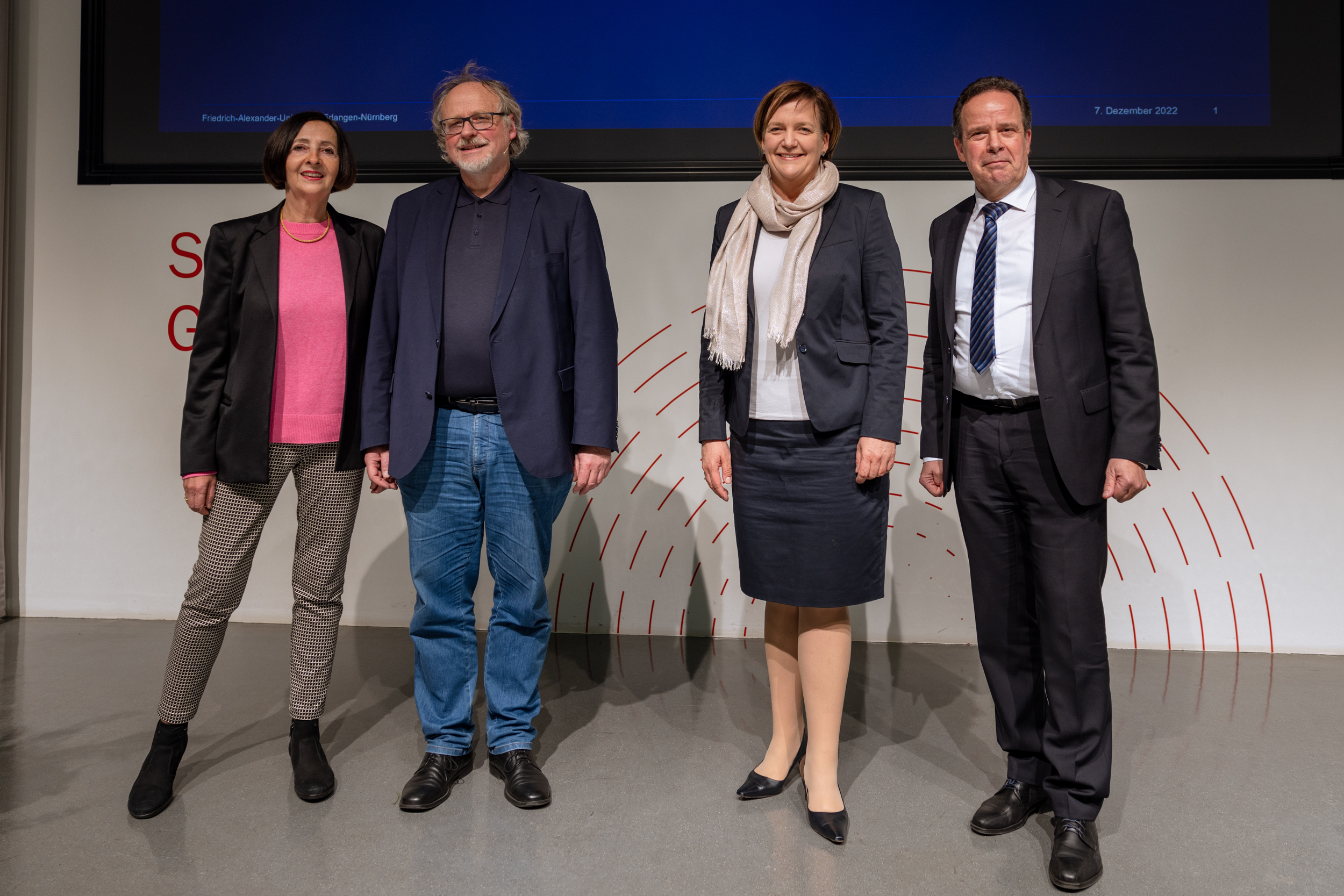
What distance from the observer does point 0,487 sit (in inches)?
141

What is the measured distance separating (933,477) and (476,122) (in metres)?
1.31

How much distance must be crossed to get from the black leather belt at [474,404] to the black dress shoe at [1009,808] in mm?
1390

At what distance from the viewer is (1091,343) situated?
71.2 inches

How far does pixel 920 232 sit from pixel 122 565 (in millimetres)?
3454

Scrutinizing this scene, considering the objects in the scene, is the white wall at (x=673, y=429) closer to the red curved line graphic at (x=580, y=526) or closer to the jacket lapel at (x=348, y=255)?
the red curved line graphic at (x=580, y=526)

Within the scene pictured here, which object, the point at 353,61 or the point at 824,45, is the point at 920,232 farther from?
the point at 353,61

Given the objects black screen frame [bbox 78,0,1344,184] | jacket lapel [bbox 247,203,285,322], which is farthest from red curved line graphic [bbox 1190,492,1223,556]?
jacket lapel [bbox 247,203,285,322]

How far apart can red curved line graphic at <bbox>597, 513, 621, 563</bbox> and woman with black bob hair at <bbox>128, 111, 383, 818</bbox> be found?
145 centimetres

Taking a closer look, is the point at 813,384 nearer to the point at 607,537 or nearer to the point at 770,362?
the point at 770,362

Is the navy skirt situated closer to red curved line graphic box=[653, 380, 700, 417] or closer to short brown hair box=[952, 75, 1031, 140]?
short brown hair box=[952, 75, 1031, 140]

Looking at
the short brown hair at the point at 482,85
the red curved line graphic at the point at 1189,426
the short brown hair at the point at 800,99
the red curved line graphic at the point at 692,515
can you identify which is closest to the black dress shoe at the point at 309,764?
the short brown hair at the point at 482,85

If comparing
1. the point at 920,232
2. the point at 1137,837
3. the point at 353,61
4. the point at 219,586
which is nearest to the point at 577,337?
the point at 219,586

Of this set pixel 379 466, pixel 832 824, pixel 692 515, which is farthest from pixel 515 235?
pixel 692 515

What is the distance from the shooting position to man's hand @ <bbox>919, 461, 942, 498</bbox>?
2023mm
